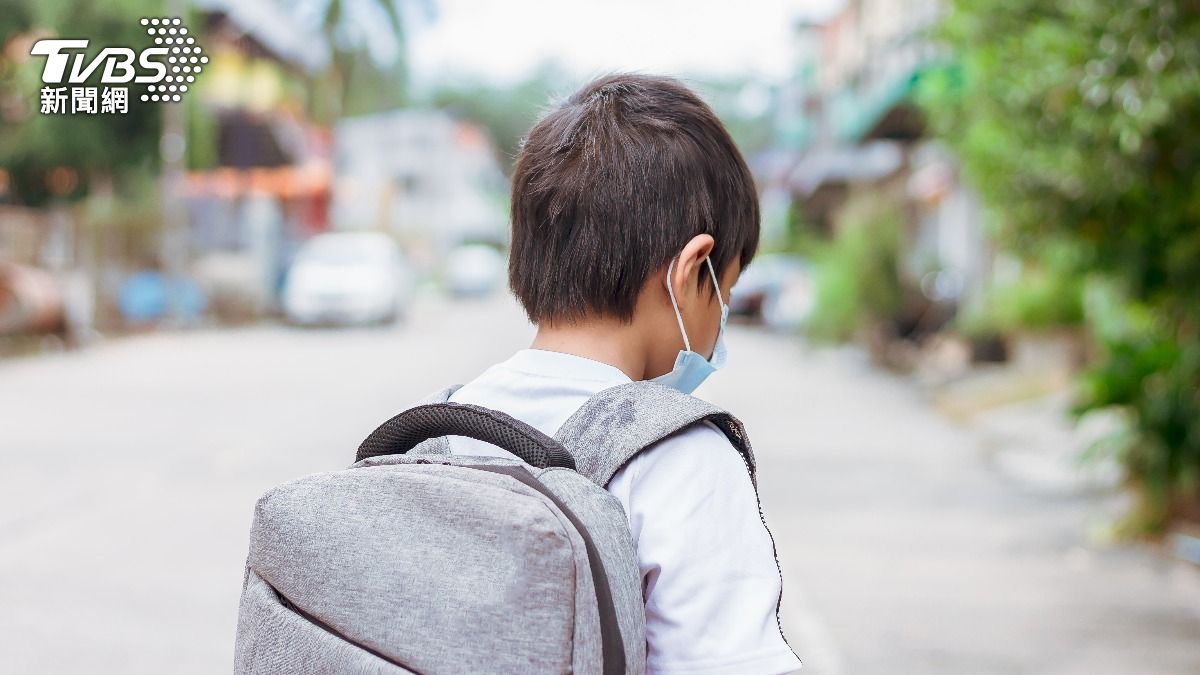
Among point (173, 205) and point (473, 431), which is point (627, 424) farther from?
point (173, 205)

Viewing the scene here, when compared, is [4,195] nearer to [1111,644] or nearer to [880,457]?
[880,457]

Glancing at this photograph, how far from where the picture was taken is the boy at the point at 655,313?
153 centimetres

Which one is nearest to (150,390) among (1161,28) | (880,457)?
(880,457)

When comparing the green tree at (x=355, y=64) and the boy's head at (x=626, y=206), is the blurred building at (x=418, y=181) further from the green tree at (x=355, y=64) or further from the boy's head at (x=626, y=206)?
the boy's head at (x=626, y=206)

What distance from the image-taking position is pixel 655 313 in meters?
1.71

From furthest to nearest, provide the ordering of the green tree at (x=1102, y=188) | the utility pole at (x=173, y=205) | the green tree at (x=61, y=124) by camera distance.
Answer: the utility pole at (x=173, y=205), the green tree at (x=61, y=124), the green tree at (x=1102, y=188)

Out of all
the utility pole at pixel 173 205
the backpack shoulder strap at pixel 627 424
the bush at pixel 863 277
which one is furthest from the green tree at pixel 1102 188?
the utility pole at pixel 173 205

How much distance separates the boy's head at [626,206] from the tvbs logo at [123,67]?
2.79 m

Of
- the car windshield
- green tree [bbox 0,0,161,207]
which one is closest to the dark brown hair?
green tree [bbox 0,0,161,207]

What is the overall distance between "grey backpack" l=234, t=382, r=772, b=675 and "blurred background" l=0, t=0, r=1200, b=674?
19.8 inches

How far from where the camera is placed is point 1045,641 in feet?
18.3

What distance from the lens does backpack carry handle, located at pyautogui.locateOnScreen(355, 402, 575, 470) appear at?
1.55m

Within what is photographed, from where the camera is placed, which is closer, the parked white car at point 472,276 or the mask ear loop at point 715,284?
the mask ear loop at point 715,284

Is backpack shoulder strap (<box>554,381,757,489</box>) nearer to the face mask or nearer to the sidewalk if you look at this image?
the face mask
